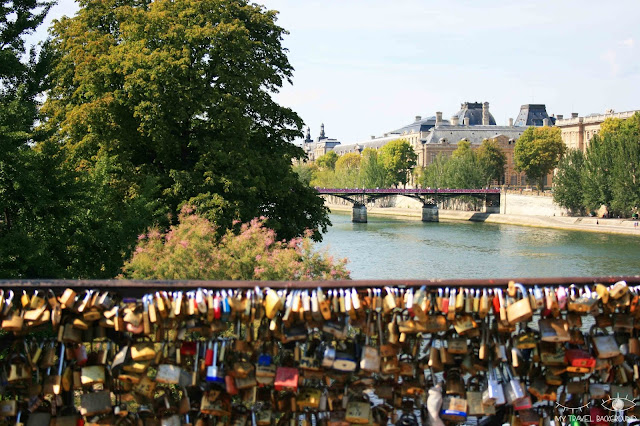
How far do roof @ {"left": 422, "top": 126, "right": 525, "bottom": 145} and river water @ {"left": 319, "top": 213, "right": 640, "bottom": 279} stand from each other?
65.7 m

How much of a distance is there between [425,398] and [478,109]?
138086 mm

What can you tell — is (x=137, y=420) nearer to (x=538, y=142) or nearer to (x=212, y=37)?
(x=212, y=37)

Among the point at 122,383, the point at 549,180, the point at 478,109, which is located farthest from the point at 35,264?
the point at 478,109

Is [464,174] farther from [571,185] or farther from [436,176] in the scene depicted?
[571,185]

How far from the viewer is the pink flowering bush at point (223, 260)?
14.0 m

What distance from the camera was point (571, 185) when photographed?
64312mm

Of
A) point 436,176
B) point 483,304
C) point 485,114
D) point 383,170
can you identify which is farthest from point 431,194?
point 483,304

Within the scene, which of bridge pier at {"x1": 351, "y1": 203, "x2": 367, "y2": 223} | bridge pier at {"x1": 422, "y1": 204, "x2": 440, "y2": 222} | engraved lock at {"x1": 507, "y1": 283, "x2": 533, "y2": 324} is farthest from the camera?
bridge pier at {"x1": 422, "y1": 204, "x2": 440, "y2": 222}

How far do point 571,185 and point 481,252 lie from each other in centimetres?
2251

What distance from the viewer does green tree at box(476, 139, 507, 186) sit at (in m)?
91.9

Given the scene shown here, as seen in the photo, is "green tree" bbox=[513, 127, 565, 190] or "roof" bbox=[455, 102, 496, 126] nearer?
"green tree" bbox=[513, 127, 565, 190]

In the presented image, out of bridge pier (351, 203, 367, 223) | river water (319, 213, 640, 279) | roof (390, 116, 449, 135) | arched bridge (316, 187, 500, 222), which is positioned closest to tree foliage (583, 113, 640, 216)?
river water (319, 213, 640, 279)

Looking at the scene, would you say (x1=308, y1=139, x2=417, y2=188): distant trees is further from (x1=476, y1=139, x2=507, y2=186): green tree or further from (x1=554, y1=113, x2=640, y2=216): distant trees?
(x1=554, y1=113, x2=640, y2=216): distant trees

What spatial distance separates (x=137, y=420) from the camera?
4.74 meters
